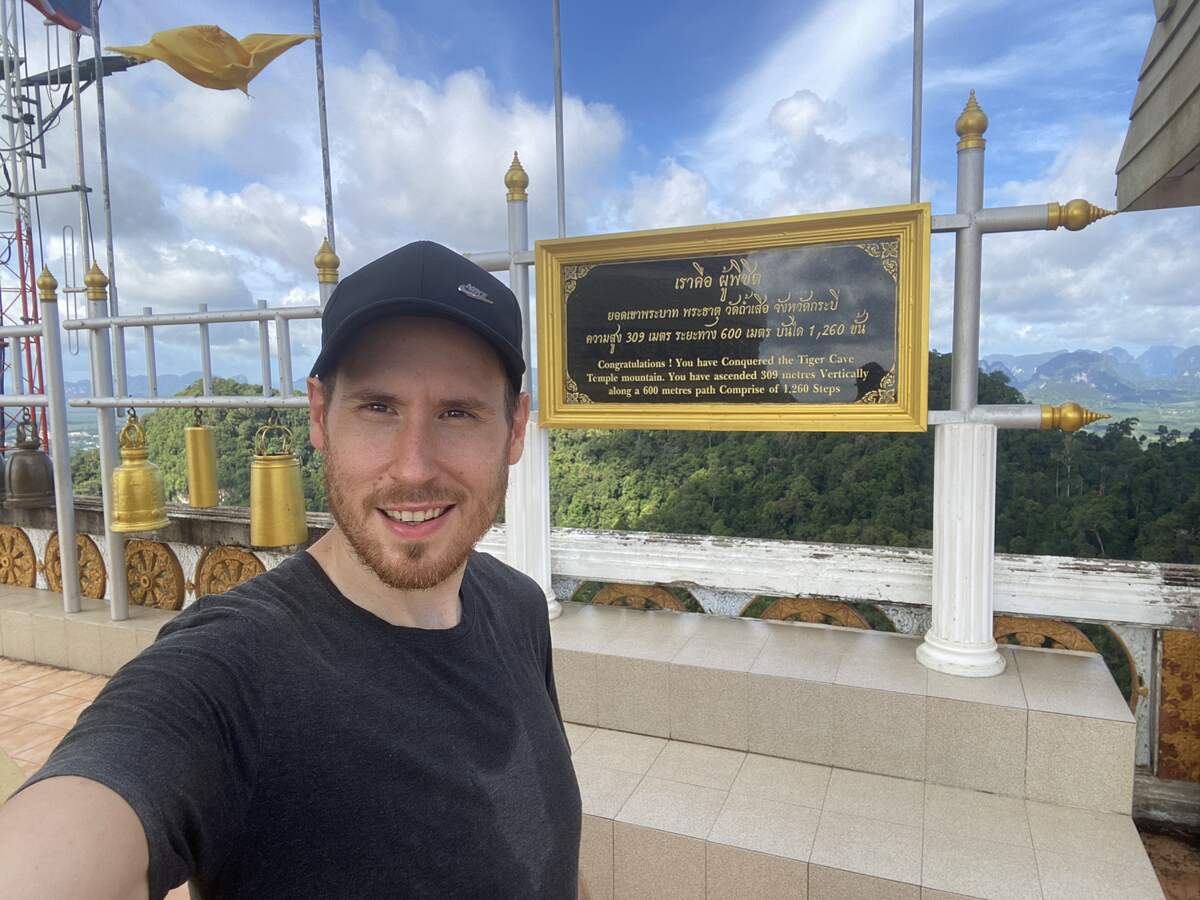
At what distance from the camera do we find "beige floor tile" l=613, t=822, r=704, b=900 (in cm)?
245

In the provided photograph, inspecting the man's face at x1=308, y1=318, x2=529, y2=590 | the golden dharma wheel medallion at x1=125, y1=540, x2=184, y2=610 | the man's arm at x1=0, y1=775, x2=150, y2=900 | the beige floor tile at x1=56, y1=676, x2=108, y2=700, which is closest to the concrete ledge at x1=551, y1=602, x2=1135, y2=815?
the man's face at x1=308, y1=318, x2=529, y2=590

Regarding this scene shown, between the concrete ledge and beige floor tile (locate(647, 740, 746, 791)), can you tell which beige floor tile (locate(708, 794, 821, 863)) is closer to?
beige floor tile (locate(647, 740, 746, 791))

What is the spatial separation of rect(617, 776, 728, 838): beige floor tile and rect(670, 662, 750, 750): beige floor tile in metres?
0.36

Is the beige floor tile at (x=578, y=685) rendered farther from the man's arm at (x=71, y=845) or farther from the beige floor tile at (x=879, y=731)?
the man's arm at (x=71, y=845)

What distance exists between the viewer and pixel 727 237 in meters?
3.24

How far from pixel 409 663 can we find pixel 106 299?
4.81 metres

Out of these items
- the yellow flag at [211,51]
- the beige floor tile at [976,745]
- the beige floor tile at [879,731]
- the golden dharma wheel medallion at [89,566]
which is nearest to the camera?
the beige floor tile at [976,745]

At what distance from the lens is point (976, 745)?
9.00 feet

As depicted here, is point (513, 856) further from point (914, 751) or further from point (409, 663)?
point (914, 751)

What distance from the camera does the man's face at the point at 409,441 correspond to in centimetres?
92

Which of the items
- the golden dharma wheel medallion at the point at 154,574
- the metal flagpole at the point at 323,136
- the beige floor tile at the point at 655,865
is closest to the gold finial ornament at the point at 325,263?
the metal flagpole at the point at 323,136

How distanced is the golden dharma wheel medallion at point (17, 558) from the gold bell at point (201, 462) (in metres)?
2.34

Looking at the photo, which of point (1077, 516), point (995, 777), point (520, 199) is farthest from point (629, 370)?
point (1077, 516)

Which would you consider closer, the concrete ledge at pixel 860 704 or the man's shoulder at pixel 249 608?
the man's shoulder at pixel 249 608
